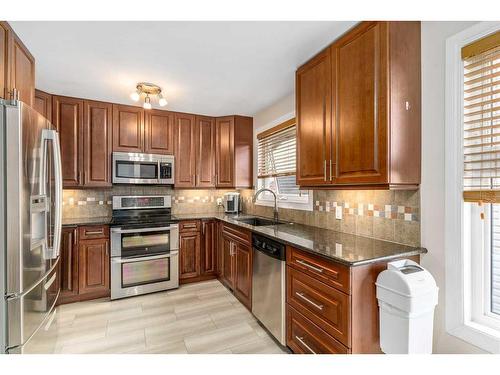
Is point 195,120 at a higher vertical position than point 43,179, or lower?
higher

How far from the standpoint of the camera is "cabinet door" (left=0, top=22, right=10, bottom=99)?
1476mm

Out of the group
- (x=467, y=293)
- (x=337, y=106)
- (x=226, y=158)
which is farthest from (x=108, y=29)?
(x=467, y=293)

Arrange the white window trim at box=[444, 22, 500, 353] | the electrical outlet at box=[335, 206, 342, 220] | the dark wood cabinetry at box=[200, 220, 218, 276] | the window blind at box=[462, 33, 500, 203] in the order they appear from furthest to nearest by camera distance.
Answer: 1. the dark wood cabinetry at box=[200, 220, 218, 276]
2. the electrical outlet at box=[335, 206, 342, 220]
3. the white window trim at box=[444, 22, 500, 353]
4. the window blind at box=[462, 33, 500, 203]

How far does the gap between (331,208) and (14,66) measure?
8.64 feet

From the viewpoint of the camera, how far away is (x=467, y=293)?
1344 millimetres

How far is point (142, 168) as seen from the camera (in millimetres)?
3189

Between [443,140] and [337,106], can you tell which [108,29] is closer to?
[337,106]

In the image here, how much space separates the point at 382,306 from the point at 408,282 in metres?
0.22

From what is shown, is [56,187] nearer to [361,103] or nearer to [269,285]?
[269,285]

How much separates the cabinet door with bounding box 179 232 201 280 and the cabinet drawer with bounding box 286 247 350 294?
1.78 m

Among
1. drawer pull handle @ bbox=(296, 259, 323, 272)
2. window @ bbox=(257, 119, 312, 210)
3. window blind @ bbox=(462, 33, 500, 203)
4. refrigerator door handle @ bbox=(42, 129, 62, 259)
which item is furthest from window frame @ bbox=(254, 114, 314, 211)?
refrigerator door handle @ bbox=(42, 129, 62, 259)

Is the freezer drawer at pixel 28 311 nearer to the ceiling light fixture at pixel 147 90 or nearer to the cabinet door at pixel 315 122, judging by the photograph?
the ceiling light fixture at pixel 147 90

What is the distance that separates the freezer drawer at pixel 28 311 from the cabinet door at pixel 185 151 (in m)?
2.00

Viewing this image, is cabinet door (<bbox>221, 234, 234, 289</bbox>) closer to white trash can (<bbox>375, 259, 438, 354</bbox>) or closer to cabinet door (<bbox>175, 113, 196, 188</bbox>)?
cabinet door (<bbox>175, 113, 196, 188</bbox>)
